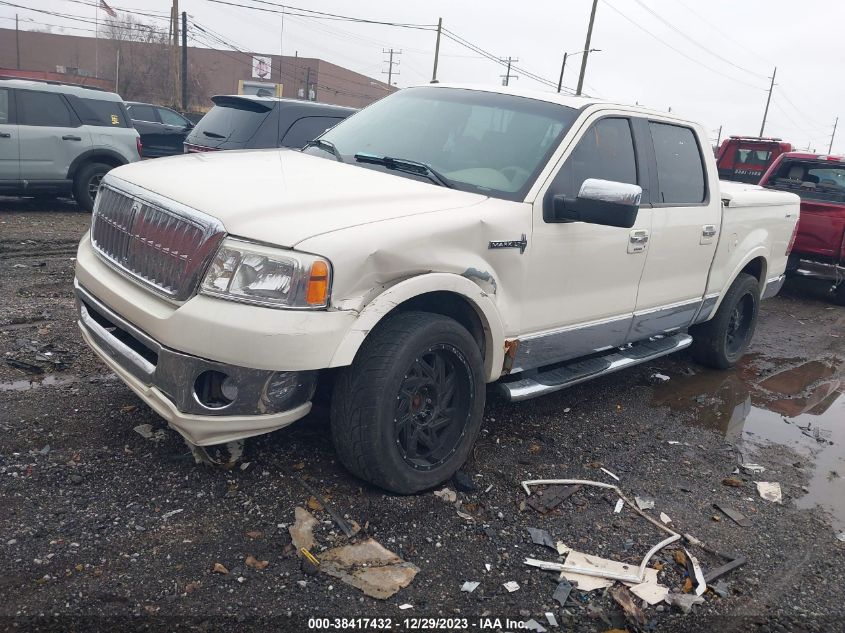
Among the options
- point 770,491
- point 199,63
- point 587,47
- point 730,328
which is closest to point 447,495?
point 770,491

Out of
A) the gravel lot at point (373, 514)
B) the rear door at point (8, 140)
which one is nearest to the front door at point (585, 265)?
the gravel lot at point (373, 514)

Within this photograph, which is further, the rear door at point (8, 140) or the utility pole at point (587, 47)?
the utility pole at point (587, 47)

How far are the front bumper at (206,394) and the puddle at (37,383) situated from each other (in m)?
1.47

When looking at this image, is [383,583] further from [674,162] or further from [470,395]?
[674,162]

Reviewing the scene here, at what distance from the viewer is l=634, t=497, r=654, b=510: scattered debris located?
11.5ft

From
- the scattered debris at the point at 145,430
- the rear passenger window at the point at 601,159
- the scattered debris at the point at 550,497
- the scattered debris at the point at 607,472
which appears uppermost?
the rear passenger window at the point at 601,159

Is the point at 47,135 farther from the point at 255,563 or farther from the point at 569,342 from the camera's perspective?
the point at 255,563

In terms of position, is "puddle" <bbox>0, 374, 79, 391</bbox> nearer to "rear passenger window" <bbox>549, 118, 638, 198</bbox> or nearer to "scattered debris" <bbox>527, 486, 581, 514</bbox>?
"scattered debris" <bbox>527, 486, 581, 514</bbox>

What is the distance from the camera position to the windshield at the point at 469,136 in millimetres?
→ 3692

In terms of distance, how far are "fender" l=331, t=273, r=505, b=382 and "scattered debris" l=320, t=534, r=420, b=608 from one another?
2.55 ft

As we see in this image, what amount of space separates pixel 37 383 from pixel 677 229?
4174 millimetres

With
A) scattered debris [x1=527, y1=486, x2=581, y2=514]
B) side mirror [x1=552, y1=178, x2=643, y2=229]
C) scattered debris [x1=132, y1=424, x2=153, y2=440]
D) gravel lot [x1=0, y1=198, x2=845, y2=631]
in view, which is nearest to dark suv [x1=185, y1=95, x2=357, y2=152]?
gravel lot [x1=0, y1=198, x2=845, y2=631]

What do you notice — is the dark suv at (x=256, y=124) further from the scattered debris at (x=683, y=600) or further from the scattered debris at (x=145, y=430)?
the scattered debris at (x=683, y=600)

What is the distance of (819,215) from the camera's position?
8898 mm
